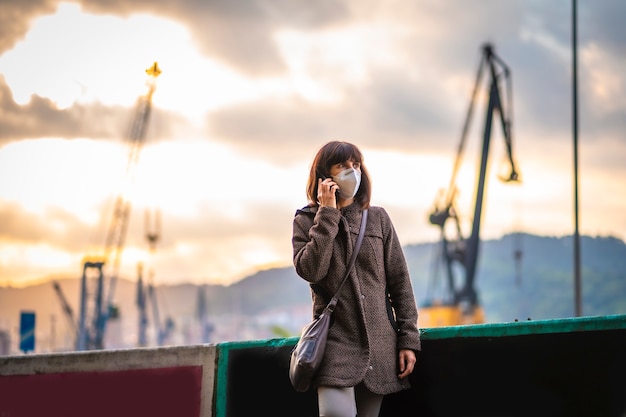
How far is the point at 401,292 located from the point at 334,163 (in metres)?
0.70

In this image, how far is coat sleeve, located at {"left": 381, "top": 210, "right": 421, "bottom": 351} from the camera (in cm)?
407

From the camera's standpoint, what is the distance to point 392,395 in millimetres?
4781

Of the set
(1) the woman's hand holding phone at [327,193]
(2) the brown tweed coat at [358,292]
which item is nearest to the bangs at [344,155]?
(1) the woman's hand holding phone at [327,193]

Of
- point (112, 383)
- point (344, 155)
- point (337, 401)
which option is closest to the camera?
point (337, 401)

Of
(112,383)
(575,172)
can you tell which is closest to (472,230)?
(575,172)

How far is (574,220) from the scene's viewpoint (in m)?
21.2

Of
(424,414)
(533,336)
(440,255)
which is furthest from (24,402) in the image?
(440,255)

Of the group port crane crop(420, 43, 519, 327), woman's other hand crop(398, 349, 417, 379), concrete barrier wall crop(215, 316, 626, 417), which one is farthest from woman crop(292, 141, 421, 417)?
port crane crop(420, 43, 519, 327)

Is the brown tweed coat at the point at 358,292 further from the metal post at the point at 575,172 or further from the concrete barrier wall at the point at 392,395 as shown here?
the metal post at the point at 575,172

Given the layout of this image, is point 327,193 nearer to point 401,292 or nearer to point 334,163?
point 334,163

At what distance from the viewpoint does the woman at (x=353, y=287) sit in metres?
3.84

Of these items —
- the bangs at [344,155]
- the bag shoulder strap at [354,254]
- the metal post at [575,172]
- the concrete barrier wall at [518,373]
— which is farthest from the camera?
the metal post at [575,172]

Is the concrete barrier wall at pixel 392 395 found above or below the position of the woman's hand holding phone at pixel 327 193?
below

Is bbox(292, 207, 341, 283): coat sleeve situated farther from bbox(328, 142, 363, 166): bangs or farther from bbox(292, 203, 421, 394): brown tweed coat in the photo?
bbox(328, 142, 363, 166): bangs
